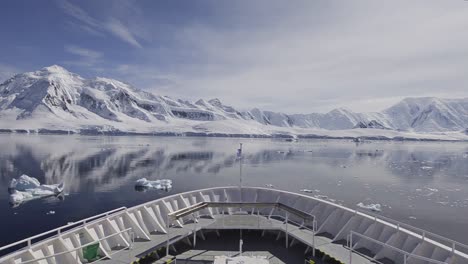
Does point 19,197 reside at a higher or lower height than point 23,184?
lower

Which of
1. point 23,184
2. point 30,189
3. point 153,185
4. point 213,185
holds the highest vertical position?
point 23,184

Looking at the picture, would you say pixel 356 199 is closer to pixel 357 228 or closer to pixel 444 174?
pixel 357 228

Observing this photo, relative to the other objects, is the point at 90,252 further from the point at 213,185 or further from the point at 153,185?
the point at 213,185

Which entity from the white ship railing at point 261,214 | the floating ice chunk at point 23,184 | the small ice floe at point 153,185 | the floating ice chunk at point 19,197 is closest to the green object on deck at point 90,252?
the white ship railing at point 261,214

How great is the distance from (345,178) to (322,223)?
116ft

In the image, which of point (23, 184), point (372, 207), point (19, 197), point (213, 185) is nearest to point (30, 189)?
point (23, 184)

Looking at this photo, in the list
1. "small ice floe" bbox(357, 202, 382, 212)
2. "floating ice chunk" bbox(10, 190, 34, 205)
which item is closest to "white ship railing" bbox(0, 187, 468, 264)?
"small ice floe" bbox(357, 202, 382, 212)

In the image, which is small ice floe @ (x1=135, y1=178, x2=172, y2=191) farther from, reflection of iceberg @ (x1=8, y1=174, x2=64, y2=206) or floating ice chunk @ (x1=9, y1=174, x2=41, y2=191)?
floating ice chunk @ (x1=9, y1=174, x2=41, y2=191)

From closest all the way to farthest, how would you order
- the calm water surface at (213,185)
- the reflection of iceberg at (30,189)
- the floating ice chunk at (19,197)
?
the calm water surface at (213,185) → the floating ice chunk at (19,197) → the reflection of iceberg at (30,189)

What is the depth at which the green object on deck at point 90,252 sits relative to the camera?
10023mm

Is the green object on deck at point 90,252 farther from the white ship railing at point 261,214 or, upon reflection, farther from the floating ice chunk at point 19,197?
the floating ice chunk at point 19,197

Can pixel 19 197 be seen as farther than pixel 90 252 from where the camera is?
Yes

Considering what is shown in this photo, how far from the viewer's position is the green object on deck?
395 inches

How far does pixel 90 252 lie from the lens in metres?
10.1
